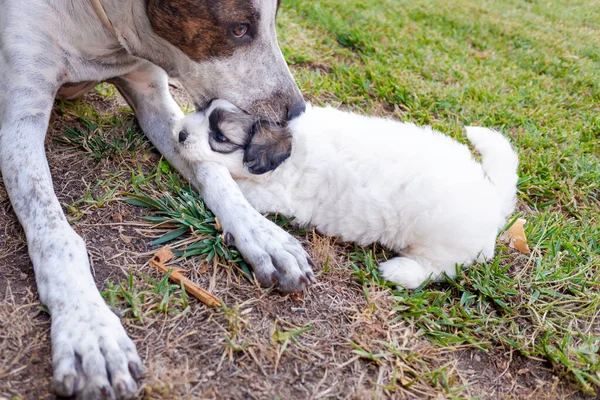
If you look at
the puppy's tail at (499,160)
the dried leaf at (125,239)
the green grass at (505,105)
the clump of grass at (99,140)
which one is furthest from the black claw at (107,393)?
the puppy's tail at (499,160)

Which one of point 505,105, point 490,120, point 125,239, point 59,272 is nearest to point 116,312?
point 59,272

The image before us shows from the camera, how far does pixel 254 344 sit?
185cm

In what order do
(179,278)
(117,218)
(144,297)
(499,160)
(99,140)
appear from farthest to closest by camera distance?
(99,140) → (499,160) → (117,218) → (179,278) → (144,297)

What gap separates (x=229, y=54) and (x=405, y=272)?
1.16 meters

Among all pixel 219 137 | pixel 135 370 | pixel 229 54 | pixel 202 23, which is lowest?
pixel 135 370

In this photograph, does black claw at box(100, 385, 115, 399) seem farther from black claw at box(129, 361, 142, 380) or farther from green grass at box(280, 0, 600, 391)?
green grass at box(280, 0, 600, 391)

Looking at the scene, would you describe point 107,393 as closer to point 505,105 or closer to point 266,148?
point 266,148

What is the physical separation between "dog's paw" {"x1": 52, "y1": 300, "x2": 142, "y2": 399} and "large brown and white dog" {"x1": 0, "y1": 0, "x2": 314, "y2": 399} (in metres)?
0.10

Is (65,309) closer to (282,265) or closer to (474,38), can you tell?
(282,265)

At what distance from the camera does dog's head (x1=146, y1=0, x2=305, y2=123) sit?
233 cm

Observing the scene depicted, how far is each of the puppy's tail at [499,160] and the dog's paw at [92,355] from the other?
1.69 meters

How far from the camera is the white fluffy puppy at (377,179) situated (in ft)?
7.41

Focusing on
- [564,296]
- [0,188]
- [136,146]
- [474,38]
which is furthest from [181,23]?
[474,38]

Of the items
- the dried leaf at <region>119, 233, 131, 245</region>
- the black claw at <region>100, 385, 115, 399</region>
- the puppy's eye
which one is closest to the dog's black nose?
the puppy's eye
